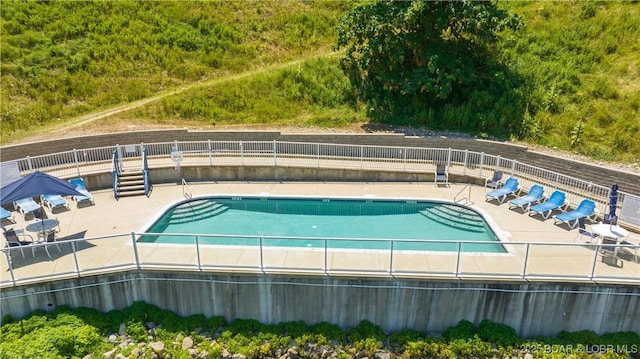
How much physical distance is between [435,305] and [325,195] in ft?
21.7

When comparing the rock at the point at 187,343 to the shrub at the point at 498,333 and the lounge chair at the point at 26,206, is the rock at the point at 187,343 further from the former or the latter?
the lounge chair at the point at 26,206

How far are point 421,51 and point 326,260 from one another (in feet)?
48.0

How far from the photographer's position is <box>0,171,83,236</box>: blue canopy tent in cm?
1111

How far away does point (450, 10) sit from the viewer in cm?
1948

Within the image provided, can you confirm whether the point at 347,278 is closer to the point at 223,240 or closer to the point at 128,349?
the point at 223,240

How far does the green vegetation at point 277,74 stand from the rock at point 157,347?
1355 cm

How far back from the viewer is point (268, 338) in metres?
10.6

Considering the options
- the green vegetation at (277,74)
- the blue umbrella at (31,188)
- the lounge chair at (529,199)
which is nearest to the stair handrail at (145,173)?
the blue umbrella at (31,188)

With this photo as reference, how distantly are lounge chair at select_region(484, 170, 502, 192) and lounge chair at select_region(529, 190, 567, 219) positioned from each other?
2.05 metres

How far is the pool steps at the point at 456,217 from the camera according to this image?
13.8 m

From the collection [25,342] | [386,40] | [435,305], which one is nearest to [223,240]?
[25,342]

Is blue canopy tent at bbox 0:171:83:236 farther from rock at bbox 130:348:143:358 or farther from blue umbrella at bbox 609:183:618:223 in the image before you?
blue umbrella at bbox 609:183:618:223

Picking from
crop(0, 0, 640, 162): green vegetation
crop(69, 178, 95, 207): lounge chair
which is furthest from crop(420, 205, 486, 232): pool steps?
crop(69, 178, 95, 207): lounge chair

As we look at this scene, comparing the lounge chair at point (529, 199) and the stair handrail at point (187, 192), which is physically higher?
the lounge chair at point (529, 199)
